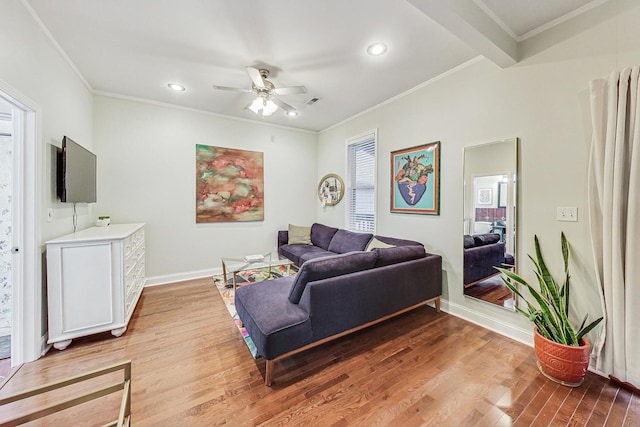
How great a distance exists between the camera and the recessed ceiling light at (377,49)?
2.34m

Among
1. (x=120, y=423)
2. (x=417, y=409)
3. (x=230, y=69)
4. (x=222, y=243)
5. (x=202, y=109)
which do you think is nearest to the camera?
(x=120, y=423)

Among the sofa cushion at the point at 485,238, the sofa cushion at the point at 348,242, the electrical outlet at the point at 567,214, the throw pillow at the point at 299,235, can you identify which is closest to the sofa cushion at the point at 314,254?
the sofa cushion at the point at 348,242

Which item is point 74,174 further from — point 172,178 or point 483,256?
point 483,256

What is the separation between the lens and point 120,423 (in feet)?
3.32

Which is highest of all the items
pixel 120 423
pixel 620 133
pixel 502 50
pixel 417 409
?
pixel 502 50

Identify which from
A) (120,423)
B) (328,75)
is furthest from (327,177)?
(120,423)

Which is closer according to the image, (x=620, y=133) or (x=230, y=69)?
(x=620, y=133)

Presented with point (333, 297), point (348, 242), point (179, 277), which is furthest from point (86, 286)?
point (348, 242)

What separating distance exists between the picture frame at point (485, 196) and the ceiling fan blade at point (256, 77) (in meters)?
2.59

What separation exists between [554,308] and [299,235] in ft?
11.9

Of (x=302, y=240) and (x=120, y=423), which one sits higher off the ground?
(x=302, y=240)

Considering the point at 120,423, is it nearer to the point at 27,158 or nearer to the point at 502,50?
the point at 27,158

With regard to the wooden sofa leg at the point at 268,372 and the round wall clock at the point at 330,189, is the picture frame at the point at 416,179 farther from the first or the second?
the wooden sofa leg at the point at 268,372

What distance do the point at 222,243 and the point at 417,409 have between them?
366 centimetres
